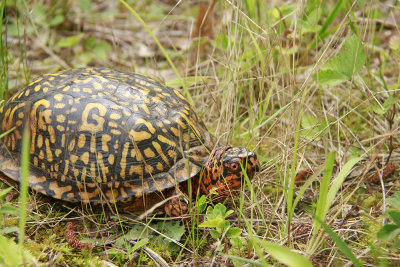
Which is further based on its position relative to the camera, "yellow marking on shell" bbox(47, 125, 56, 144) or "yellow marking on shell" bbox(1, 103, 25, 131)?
"yellow marking on shell" bbox(1, 103, 25, 131)

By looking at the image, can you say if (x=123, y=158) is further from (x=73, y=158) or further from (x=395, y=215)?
(x=395, y=215)

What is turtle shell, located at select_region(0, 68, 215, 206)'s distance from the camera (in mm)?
2123

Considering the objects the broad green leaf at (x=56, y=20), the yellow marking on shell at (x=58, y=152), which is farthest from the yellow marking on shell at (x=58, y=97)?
the broad green leaf at (x=56, y=20)

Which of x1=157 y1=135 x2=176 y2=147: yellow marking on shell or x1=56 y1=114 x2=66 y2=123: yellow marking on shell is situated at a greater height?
x1=56 y1=114 x2=66 y2=123: yellow marking on shell

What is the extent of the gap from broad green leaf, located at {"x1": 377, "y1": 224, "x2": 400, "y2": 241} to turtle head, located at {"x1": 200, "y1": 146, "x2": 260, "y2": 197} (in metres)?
0.72

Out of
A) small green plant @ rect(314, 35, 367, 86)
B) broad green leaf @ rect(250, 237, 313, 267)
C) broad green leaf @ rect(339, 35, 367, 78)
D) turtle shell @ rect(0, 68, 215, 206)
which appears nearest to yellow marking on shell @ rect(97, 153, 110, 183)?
turtle shell @ rect(0, 68, 215, 206)

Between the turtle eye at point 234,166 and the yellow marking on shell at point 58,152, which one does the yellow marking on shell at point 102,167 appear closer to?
the yellow marking on shell at point 58,152

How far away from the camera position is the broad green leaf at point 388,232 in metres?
1.51

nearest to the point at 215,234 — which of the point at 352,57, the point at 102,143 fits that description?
the point at 102,143

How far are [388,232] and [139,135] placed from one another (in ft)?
4.13

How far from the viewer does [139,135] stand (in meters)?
2.12

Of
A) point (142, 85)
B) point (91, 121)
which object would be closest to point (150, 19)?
point (142, 85)

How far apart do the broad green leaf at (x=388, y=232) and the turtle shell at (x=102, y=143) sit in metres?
0.96

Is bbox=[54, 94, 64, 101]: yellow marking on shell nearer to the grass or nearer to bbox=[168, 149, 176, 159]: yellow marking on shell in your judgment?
the grass
